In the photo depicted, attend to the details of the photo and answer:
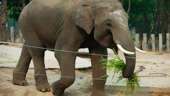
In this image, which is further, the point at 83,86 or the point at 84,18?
the point at 83,86

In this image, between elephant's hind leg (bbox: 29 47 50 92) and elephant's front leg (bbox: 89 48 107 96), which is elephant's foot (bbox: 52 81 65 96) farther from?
elephant's front leg (bbox: 89 48 107 96)

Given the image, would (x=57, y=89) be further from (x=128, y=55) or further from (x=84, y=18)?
(x=128, y=55)

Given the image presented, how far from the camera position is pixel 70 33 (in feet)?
20.8

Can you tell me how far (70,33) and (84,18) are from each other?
0.42 meters

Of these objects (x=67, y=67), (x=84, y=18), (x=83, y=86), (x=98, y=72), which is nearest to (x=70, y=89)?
(x=83, y=86)

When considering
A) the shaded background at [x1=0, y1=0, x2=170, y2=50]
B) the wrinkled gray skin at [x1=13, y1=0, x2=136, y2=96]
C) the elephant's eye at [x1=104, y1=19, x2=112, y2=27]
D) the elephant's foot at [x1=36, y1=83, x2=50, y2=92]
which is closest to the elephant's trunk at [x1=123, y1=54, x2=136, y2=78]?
the wrinkled gray skin at [x1=13, y1=0, x2=136, y2=96]

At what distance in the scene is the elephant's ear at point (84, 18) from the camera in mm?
6070

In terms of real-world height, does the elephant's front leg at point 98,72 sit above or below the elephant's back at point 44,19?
below

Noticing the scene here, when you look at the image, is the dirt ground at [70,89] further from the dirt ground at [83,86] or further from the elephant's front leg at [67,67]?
the elephant's front leg at [67,67]

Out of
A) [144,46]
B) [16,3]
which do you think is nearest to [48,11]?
[144,46]

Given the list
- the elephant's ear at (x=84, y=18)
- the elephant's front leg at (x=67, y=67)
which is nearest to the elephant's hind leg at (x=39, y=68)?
the elephant's front leg at (x=67, y=67)

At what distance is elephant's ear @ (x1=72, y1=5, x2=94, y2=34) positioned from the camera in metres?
6.07

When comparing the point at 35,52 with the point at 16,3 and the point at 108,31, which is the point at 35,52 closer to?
the point at 108,31

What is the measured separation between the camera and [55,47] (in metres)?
6.61
